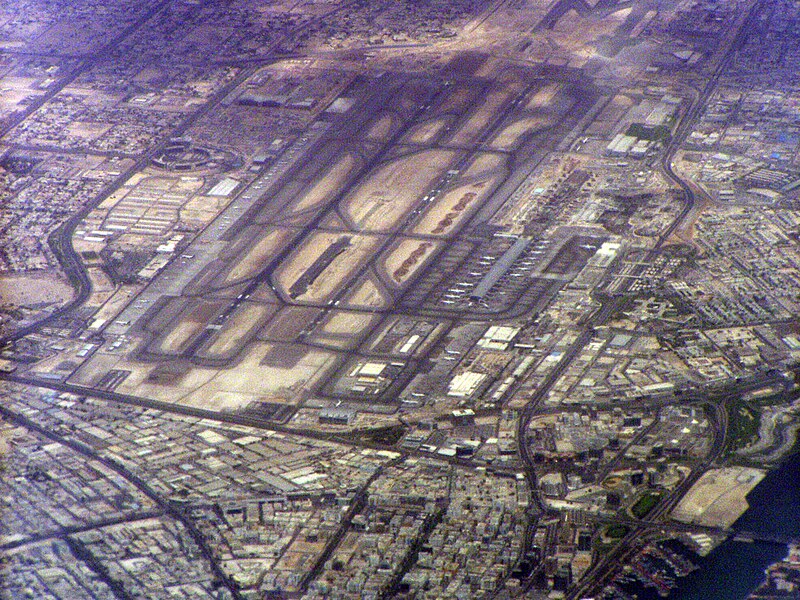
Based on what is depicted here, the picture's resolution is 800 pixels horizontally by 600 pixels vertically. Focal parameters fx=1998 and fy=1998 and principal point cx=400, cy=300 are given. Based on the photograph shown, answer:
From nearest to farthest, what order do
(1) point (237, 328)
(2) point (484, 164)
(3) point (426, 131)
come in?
1. (1) point (237, 328)
2. (2) point (484, 164)
3. (3) point (426, 131)

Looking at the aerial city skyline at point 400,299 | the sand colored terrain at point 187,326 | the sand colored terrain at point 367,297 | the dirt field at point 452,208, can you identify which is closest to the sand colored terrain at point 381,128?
the aerial city skyline at point 400,299

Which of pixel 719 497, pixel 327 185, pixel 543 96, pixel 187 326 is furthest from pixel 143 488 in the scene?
pixel 543 96

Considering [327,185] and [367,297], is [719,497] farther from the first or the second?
[327,185]

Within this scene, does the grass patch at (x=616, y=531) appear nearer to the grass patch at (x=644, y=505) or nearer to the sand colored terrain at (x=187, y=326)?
the grass patch at (x=644, y=505)

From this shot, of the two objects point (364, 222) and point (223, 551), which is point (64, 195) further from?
Result: point (223, 551)

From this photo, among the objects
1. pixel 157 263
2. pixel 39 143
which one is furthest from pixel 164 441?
pixel 39 143

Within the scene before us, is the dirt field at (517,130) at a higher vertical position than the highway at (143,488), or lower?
lower

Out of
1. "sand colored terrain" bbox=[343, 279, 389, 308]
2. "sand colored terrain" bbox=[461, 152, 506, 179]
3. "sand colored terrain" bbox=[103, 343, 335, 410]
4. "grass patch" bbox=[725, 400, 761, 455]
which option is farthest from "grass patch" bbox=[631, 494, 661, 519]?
"sand colored terrain" bbox=[461, 152, 506, 179]
